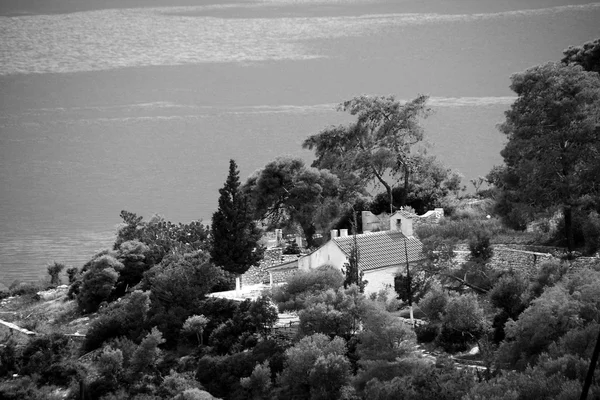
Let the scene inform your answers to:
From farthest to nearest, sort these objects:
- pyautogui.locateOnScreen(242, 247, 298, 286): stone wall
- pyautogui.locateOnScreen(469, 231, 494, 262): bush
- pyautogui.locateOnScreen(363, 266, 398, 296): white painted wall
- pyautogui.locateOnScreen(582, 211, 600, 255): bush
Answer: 1. pyautogui.locateOnScreen(242, 247, 298, 286): stone wall
2. pyautogui.locateOnScreen(363, 266, 398, 296): white painted wall
3. pyautogui.locateOnScreen(469, 231, 494, 262): bush
4. pyautogui.locateOnScreen(582, 211, 600, 255): bush

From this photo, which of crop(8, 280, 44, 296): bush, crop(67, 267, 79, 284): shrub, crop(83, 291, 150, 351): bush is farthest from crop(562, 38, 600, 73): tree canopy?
crop(8, 280, 44, 296): bush

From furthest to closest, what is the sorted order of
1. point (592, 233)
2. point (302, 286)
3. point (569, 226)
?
point (569, 226)
point (302, 286)
point (592, 233)

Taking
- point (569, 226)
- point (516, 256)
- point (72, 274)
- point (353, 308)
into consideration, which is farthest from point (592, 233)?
point (72, 274)

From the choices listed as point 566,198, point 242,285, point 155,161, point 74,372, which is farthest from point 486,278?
point 155,161

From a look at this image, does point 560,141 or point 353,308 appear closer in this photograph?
point 353,308

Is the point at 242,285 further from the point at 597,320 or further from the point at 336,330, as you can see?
the point at 597,320

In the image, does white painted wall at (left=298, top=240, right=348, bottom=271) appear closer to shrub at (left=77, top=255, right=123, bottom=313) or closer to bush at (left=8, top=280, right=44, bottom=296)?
shrub at (left=77, top=255, right=123, bottom=313)

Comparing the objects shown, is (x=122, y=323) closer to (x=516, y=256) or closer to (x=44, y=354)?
(x=44, y=354)

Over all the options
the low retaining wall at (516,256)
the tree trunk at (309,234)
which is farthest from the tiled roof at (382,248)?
the tree trunk at (309,234)
